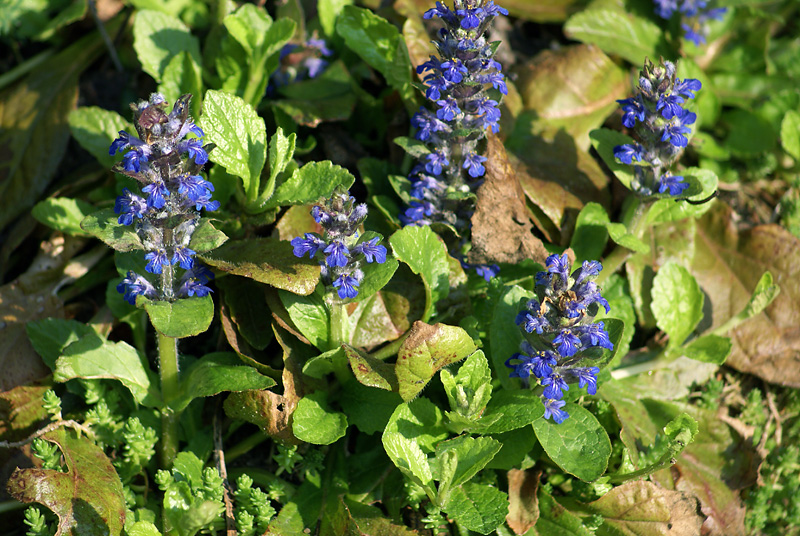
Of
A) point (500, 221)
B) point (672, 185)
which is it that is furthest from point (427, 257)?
point (672, 185)

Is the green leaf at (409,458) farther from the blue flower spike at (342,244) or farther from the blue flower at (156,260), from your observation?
the blue flower at (156,260)

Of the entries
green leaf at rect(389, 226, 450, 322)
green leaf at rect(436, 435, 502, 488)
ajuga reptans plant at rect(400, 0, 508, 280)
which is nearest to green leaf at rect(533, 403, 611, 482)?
green leaf at rect(436, 435, 502, 488)

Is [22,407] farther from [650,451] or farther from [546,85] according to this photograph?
[546,85]

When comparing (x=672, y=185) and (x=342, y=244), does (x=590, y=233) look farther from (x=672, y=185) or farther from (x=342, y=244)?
(x=342, y=244)

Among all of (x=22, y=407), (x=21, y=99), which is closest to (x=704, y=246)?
(x=22, y=407)

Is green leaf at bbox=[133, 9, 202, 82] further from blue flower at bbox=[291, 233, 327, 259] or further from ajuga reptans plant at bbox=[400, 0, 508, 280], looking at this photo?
blue flower at bbox=[291, 233, 327, 259]

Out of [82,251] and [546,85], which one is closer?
[82,251]
